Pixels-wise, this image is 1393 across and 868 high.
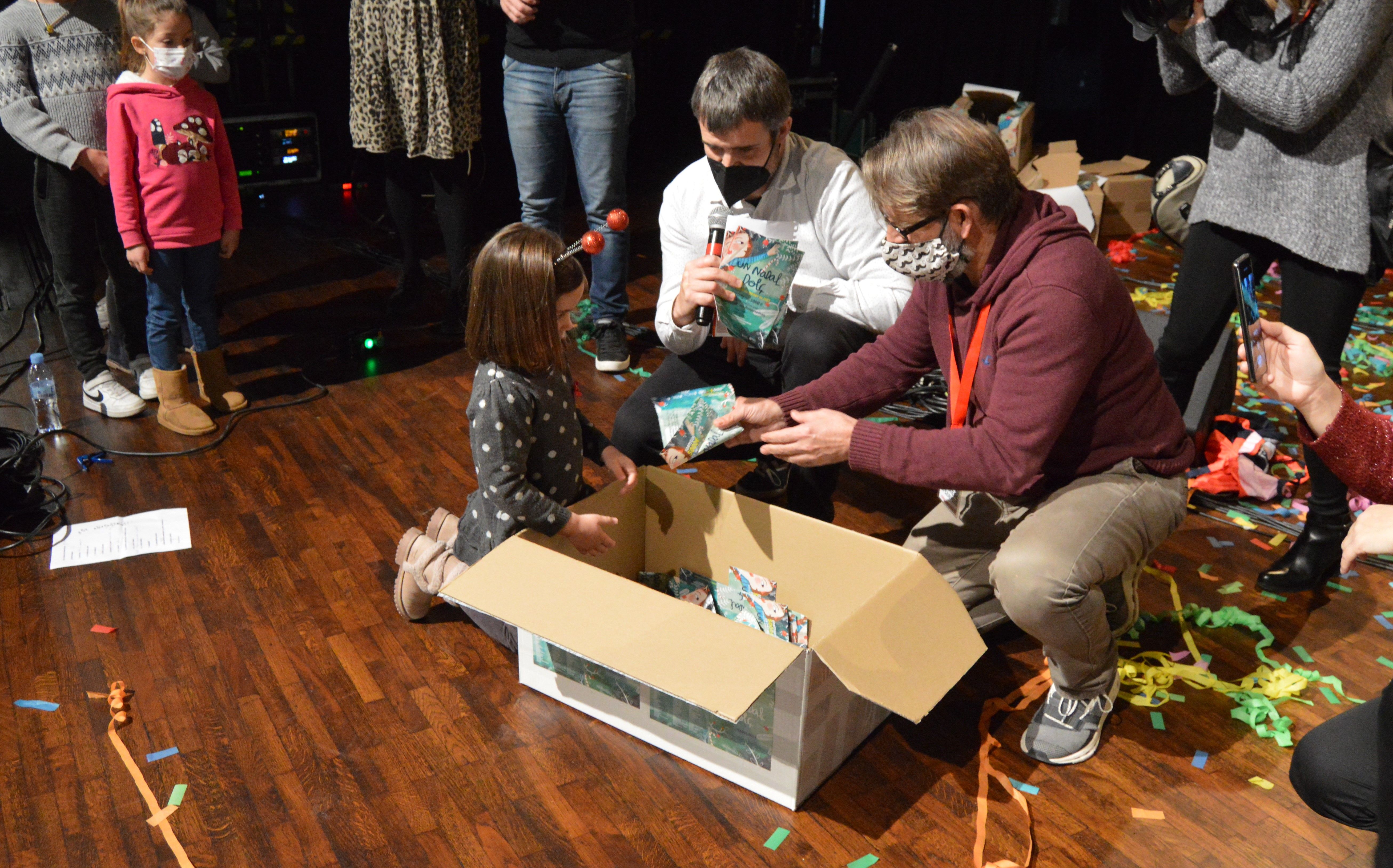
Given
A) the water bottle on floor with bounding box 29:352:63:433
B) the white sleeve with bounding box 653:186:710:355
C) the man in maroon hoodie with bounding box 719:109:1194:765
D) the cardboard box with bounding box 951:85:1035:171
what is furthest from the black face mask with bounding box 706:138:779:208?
the cardboard box with bounding box 951:85:1035:171

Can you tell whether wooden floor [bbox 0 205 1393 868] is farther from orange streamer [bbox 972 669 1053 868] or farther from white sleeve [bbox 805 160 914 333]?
white sleeve [bbox 805 160 914 333]

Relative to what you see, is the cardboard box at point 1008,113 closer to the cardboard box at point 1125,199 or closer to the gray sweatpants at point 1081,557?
the cardboard box at point 1125,199

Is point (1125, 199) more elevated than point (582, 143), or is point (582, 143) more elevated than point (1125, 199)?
point (582, 143)

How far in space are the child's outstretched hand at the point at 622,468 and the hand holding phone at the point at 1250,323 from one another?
112cm

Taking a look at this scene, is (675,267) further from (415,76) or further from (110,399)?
(110,399)

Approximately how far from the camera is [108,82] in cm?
299

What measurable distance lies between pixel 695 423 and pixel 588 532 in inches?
12.0

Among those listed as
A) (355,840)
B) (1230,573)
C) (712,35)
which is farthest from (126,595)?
(712,35)

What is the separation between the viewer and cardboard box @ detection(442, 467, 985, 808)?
1.67 m

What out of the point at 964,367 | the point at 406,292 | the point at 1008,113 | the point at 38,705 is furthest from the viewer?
the point at 1008,113

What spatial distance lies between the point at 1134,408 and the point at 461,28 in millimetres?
2450

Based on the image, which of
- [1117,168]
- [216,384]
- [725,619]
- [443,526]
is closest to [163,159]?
[216,384]

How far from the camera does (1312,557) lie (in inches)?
95.9

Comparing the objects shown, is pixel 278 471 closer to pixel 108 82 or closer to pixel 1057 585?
pixel 108 82
